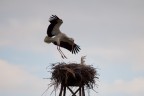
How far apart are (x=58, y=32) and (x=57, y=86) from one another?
210cm

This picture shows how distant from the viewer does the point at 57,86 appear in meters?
9.65

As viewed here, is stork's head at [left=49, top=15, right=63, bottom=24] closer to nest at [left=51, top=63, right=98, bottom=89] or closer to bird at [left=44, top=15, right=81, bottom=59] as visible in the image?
bird at [left=44, top=15, right=81, bottom=59]

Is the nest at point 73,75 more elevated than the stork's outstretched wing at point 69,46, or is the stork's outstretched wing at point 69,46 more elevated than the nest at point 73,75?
the stork's outstretched wing at point 69,46

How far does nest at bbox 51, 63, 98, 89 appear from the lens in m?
9.48

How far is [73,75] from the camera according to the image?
9.35 m

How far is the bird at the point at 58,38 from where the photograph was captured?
1034cm

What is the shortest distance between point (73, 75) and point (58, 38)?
191cm

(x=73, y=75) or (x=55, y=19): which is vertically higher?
(x=55, y=19)

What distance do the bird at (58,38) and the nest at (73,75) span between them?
38.2 inches

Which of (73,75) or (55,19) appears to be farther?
(55,19)

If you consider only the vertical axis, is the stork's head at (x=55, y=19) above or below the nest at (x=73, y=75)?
above

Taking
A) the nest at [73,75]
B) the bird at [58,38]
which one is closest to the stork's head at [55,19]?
Answer: the bird at [58,38]

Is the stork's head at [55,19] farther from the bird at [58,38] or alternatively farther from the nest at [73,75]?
the nest at [73,75]

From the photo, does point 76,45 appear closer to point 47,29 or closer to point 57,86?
point 47,29
